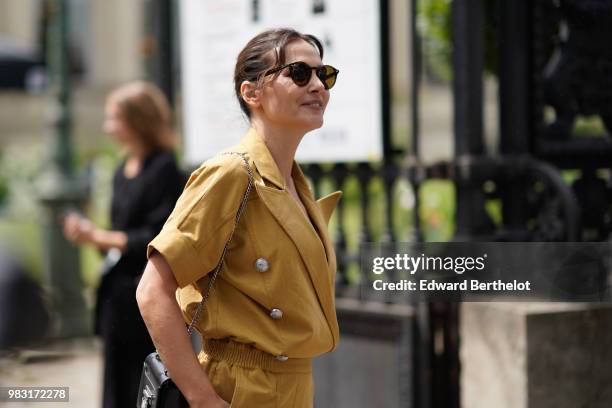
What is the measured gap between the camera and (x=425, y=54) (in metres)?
5.85

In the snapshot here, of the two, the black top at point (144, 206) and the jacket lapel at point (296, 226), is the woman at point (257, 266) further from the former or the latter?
the black top at point (144, 206)

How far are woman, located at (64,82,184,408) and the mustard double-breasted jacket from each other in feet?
7.26

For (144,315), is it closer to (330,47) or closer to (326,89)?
(326,89)

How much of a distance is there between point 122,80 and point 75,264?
2307cm

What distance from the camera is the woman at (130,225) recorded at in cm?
473

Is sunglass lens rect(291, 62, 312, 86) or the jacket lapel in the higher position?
sunglass lens rect(291, 62, 312, 86)

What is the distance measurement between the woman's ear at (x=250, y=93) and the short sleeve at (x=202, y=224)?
0.24 metres

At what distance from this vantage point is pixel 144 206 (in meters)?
4.90

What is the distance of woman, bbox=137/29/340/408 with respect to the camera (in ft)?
7.86

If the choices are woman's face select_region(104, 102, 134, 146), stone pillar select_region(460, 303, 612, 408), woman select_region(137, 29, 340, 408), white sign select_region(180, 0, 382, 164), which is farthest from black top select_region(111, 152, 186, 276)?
woman select_region(137, 29, 340, 408)

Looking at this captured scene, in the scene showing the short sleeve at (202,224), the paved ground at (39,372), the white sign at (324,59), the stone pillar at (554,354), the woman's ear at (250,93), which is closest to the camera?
the short sleeve at (202,224)
